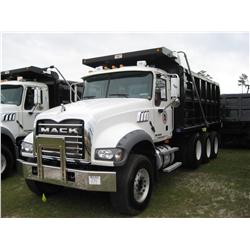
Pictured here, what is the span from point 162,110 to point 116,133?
74.2 inches

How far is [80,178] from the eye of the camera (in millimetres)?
4172

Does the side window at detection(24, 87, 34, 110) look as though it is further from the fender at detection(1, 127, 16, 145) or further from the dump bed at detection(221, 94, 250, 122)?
the dump bed at detection(221, 94, 250, 122)

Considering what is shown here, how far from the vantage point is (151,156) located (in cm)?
514

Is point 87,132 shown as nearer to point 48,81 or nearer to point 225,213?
point 225,213

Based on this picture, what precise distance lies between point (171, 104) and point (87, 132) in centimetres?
264

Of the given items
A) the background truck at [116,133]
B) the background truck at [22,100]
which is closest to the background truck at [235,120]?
the background truck at [116,133]

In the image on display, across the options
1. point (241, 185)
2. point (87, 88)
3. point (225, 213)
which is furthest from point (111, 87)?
point (241, 185)

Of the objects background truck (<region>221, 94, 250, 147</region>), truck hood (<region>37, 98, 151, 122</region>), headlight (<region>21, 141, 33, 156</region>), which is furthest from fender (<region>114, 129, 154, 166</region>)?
background truck (<region>221, 94, 250, 147</region>)

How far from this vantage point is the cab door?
19.0 ft

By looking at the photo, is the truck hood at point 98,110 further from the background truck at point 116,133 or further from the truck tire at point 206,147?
the truck tire at point 206,147

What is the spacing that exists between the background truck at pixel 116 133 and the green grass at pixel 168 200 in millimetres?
358

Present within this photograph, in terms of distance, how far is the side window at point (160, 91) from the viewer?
5758 millimetres

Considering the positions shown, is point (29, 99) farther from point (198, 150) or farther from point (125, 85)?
point (198, 150)

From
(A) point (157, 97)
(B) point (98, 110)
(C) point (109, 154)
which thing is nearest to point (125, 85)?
(A) point (157, 97)
